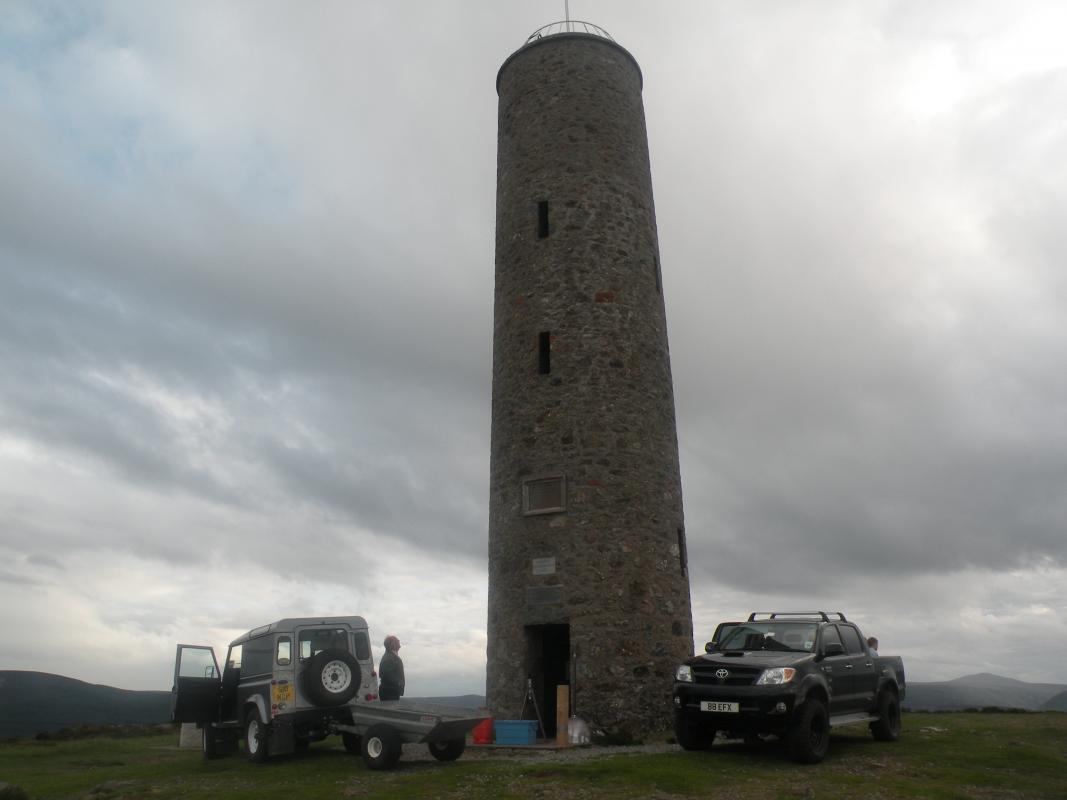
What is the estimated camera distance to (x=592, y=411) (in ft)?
58.0

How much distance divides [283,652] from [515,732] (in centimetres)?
417

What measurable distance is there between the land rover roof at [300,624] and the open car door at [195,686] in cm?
70

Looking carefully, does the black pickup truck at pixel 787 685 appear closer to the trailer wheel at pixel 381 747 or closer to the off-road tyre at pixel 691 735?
the off-road tyre at pixel 691 735

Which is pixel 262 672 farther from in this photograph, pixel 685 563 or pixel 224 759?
pixel 685 563

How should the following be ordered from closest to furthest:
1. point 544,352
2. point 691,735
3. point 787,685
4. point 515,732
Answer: point 787,685
point 691,735
point 515,732
point 544,352

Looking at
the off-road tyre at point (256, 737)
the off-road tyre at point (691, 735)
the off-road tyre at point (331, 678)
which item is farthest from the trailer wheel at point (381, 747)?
the off-road tyre at point (691, 735)

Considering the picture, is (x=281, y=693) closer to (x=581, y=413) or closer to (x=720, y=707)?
(x=720, y=707)

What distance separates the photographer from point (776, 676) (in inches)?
451

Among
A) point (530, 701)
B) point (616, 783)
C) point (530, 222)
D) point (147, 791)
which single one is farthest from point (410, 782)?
point (530, 222)

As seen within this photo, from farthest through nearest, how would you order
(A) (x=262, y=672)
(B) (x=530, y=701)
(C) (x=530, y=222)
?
1. (C) (x=530, y=222)
2. (B) (x=530, y=701)
3. (A) (x=262, y=672)

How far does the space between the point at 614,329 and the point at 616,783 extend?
10114mm

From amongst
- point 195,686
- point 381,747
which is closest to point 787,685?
point 381,747

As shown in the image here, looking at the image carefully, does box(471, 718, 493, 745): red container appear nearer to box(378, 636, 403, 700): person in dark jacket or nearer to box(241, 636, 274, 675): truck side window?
box(378, 636, 403, 700): person in dark jacket

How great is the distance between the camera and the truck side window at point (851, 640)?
13438mm
